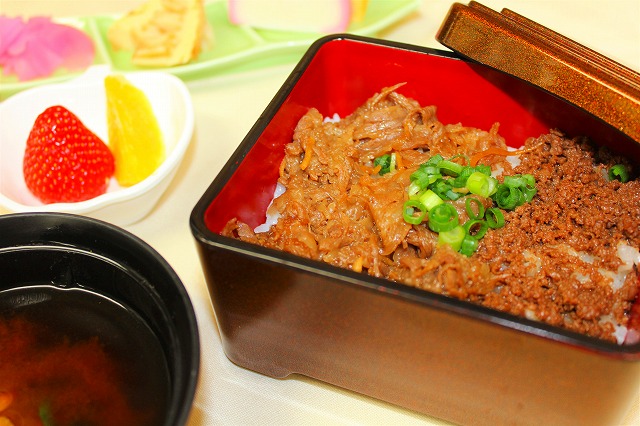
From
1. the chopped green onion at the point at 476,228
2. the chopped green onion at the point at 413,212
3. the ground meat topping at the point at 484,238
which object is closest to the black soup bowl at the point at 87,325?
the ground meat topping at the point at 484,238

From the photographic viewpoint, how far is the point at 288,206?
1566 mm

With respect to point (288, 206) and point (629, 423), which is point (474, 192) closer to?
point (288, 206)

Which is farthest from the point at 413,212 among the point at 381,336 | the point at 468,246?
the point at 381,336

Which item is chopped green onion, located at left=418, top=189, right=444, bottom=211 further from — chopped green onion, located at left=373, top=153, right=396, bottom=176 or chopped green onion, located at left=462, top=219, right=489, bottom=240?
chopped green onion, located at left=373, top=153, right=396, bottom=176

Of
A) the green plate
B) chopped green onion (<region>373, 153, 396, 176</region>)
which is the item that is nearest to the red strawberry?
the green plate

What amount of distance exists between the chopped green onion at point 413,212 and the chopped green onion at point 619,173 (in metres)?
0.53

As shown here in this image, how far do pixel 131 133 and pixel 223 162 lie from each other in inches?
11.9

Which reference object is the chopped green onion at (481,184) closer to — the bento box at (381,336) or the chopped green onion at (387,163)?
the chopped green onion at (387,163)

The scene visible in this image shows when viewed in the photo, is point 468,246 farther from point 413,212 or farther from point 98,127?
point 98,127

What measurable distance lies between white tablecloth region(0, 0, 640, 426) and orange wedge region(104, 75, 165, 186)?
12 centimetres

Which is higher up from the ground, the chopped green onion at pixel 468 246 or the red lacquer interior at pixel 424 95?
the red lacquer interior at pixel 424 95

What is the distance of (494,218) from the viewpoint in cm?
155

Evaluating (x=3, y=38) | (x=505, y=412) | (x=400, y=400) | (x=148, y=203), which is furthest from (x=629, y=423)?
(x=3, y=38)

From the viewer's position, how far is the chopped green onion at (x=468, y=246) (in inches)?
57.2
